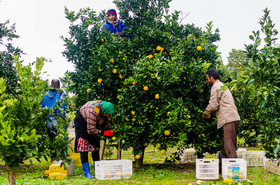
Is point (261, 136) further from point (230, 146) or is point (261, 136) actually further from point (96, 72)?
point (96, 72)

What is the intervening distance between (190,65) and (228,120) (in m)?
1.28

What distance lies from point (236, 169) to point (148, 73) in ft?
7.45

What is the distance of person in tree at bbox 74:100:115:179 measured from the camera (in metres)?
5.61

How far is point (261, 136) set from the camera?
138 inches

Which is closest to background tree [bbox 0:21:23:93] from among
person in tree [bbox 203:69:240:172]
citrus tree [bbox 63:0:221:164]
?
citrus tree [bbox 63:0:221:164]

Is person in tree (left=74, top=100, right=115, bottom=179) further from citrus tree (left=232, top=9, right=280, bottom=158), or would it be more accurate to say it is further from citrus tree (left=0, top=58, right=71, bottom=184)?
citrus tree (left=232, top=9, right=280, bottom=158)

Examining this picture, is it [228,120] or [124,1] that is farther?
[124,1]

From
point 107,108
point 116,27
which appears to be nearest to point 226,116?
point 107,108

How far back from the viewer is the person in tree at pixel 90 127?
561 cm

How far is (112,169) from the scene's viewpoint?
5.38m

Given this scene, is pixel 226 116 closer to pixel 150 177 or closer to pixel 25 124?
pixel 150 177

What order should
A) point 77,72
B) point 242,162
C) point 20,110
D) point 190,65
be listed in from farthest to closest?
point 77,72
point 190,65
point 242,162
point 20,110

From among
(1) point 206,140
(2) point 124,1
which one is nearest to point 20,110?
(1) point 206,140

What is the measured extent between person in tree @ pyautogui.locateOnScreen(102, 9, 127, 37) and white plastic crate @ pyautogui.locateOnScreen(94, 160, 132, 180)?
2.98 meters
